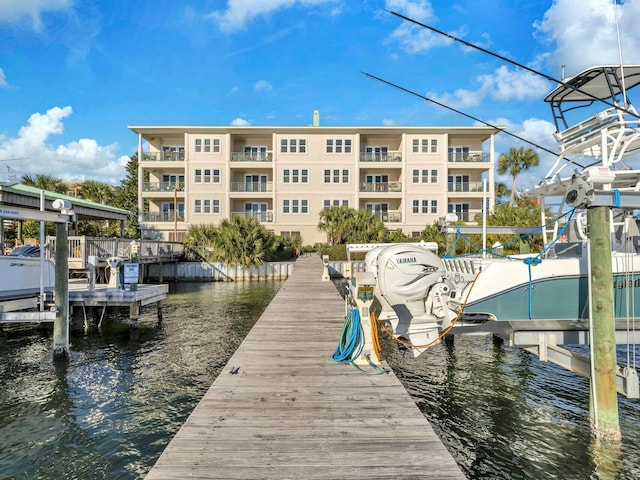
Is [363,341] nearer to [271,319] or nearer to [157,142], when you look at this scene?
[271,319]

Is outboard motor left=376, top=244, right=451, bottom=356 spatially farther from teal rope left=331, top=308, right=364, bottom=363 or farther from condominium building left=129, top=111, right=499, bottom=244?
condominium building left=129, top=111, right=499, bottom=244

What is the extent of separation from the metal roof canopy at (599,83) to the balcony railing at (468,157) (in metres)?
27.8

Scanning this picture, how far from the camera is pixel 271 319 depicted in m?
10.3

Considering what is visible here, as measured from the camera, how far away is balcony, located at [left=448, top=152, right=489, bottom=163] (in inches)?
1451

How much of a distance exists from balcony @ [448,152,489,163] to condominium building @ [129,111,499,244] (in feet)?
0.32

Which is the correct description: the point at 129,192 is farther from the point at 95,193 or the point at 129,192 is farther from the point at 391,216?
the point at 391,216

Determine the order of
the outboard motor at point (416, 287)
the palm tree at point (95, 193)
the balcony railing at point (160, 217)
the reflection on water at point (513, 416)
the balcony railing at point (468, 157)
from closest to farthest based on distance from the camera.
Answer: the reflection on water at point (513, 416) < the outboard motor at point (416, 287) < the balcony railing at point (160, 217) < the balcony railing at point (468, 157) < the palm tree at point (95, 193)

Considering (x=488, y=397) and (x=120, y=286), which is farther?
(x=120, y=286)

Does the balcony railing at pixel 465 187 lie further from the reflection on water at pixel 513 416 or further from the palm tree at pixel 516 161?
the reflection on water at pixel 513 416

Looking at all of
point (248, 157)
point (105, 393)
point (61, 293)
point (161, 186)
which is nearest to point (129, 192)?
point (161, 186)

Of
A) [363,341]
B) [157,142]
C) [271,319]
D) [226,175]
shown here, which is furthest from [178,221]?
[363,341]

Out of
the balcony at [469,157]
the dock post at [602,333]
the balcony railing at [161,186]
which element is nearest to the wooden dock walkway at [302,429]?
the dock post at [602,333]

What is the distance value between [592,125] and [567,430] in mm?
6843

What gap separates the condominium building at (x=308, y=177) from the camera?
36.8m
